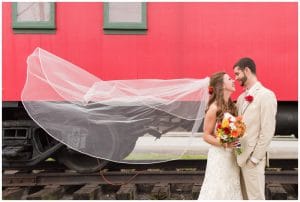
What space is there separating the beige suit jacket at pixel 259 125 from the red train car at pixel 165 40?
57.4 inches

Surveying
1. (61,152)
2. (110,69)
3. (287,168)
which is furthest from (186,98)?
(287,168)

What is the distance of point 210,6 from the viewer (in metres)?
5.17

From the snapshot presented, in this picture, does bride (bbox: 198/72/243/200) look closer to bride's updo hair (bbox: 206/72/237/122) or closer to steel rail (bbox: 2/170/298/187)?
bride's updo hair (bbox: 206/72/237/122)

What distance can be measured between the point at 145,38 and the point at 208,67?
0.81 metres

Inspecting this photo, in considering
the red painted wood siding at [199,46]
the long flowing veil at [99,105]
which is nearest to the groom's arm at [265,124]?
the long flowing veil at [99,105]

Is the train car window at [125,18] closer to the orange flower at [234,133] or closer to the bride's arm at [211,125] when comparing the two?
the bride's arm at [211,125]

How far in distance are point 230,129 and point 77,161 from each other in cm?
282

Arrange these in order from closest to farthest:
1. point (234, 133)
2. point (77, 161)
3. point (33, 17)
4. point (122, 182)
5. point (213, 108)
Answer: point (234, 133) → point (213, 108) → point (33, 17) → point (122, 182) → point (77, 161)

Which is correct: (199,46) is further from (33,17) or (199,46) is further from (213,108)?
(33,17)

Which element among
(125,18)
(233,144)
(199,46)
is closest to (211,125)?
(233,144)

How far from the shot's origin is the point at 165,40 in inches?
203

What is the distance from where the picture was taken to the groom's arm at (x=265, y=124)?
141 inches

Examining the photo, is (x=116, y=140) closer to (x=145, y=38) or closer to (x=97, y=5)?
(x=145, y=38)

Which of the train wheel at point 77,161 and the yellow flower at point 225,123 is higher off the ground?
the yellow flower at point 225,123
